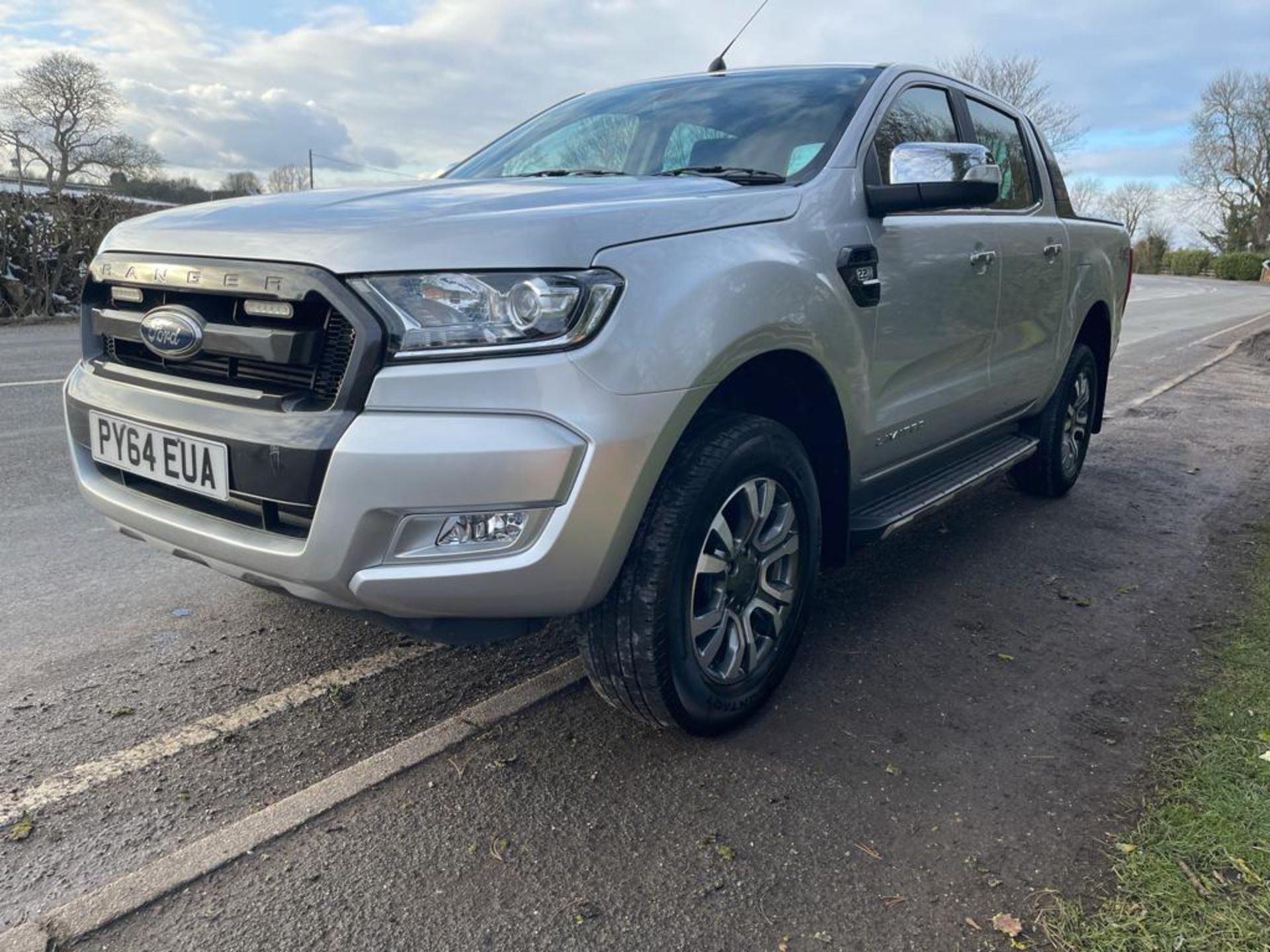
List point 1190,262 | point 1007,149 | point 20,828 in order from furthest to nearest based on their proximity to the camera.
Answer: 1. point 1190,262
2. point 1007,149
3. point 20,828

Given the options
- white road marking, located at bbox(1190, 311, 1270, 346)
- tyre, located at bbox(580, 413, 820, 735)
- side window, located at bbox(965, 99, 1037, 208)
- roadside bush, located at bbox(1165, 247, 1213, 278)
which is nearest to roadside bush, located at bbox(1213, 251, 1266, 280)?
roadside bush, located at bbox(1165, 247, 1213, 278)

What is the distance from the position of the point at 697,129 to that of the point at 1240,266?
6758cm

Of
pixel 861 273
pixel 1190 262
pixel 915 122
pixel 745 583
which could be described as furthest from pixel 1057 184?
pixel 1190 262

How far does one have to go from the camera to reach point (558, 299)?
207cm

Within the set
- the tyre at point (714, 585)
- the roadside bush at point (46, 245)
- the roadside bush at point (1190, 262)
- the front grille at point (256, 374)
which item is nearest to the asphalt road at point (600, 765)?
the tyre at point (714, 585)

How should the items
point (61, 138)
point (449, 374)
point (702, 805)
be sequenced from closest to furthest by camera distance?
point (449, 374) < point (702, 805) < point (61, 138)

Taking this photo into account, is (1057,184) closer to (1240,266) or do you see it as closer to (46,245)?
(46,245)

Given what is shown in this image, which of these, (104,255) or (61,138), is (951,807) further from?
(61,138)

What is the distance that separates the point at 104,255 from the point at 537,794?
69.3 inches

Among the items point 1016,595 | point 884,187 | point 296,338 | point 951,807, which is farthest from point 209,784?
point 1016,595

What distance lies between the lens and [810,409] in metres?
2.88

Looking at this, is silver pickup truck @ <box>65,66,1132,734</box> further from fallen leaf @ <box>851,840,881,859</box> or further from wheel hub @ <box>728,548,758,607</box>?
fallen leaf @ <box>851,840,881,859</box>

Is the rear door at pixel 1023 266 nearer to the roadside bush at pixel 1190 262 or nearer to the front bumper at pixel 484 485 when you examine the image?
the front bumper at pixel 484 485

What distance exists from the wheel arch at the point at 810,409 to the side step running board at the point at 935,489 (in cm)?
11
